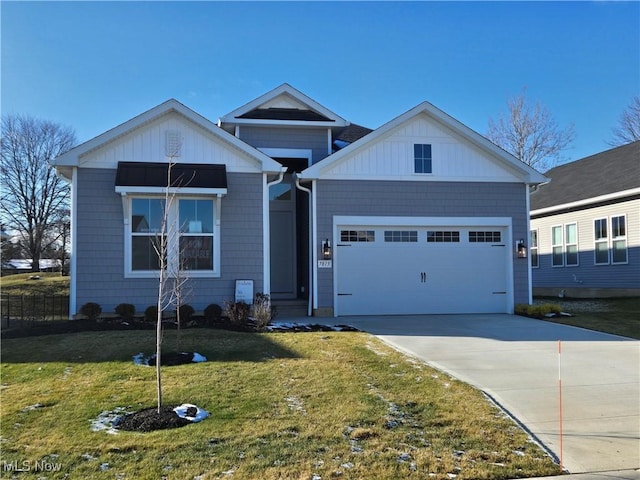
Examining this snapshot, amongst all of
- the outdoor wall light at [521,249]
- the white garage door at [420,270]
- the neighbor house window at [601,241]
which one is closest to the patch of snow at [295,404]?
the white garage door at [420,270]

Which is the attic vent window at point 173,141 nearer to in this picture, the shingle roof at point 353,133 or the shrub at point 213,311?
the shrub at point 213,311

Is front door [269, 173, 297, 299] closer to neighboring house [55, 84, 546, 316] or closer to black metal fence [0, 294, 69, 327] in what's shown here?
neighboring house [55, 84, 546, 316]

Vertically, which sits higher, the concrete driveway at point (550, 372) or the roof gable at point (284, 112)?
the roof gable at point (284, 112)

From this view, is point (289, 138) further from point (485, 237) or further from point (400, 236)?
point (485, 237)

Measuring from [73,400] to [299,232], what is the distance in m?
10.8

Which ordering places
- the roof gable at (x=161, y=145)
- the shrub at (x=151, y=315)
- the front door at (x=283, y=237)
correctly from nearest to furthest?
the shrub at (x=151, y=315) < the roof gable at (x=161, y=145) < the front door at (x=283, y=237)

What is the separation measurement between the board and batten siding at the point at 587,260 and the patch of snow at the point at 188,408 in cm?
1692

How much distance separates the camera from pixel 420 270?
48.0 feet

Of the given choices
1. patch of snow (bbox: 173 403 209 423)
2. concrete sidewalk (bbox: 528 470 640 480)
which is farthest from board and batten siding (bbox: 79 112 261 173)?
concrete sidewalk (bbox: 528 470 640 480)

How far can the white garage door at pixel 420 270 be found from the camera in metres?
14.3

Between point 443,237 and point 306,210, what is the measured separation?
13.1 ft

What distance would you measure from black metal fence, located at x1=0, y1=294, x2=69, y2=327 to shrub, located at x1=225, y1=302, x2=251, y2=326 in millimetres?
5034

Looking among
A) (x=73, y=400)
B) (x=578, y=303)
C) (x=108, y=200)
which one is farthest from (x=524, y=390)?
(x=578, y=303)

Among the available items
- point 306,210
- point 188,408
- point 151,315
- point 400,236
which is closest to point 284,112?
point 306,210
